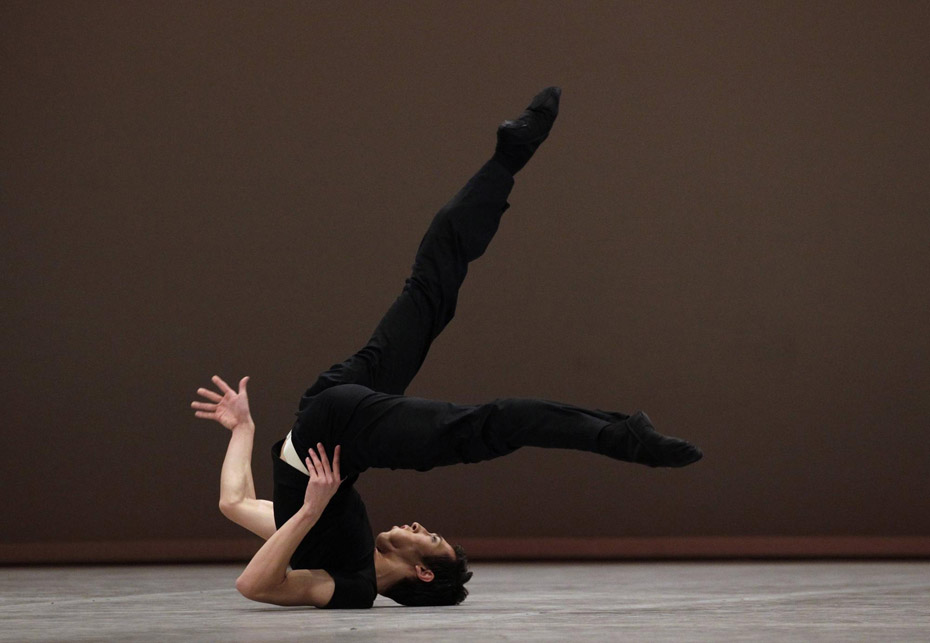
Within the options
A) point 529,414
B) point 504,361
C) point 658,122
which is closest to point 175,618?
point 529,414

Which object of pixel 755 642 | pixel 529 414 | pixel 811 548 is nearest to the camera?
pixel 755 642

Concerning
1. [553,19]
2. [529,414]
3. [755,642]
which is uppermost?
[553,19]

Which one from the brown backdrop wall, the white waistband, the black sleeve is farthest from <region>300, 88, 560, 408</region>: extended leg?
the brown backdrop wall

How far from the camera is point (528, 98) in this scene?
201 inches

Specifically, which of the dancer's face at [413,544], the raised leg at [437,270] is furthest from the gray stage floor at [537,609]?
the raised leg at [437,270]

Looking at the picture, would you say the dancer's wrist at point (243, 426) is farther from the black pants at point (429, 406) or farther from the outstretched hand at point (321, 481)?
the outstretched hand at point (321, 481)

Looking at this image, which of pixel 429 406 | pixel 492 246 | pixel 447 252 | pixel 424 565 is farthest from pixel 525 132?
pixel 492 246

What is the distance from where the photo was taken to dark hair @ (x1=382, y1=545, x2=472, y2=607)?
9.06ft

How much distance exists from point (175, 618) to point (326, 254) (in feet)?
9.07

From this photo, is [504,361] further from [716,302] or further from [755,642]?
[755,642]

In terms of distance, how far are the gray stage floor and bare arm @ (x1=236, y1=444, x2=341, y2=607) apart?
2.2 inches

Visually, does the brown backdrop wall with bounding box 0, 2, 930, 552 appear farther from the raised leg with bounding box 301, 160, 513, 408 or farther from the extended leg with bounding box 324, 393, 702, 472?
the extended leg with bounding box 324, 393, 702, 472

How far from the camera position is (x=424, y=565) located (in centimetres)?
276

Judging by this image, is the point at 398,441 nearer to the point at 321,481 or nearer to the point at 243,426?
the point at 321,481
